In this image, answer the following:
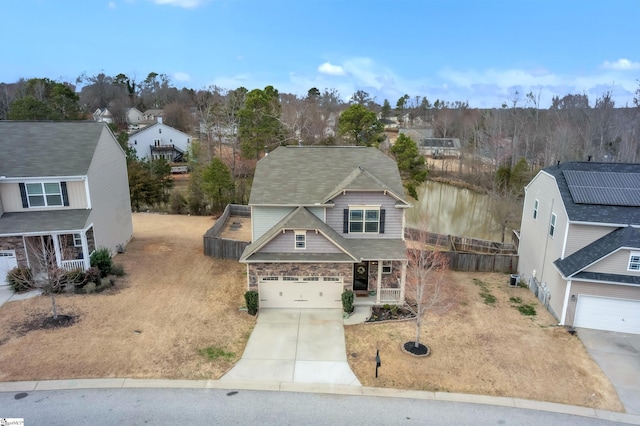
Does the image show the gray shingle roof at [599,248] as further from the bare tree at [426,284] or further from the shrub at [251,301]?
the shrub at [251,301]

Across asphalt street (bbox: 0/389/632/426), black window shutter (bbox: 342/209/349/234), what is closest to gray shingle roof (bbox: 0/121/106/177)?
asphalt street (bbox: 0/389/632/426)

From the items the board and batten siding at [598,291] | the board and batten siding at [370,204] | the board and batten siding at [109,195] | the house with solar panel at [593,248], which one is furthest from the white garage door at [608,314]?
the board and batten siding at [109,195]

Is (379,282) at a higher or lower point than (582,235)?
lower

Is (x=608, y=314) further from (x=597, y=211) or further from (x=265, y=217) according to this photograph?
(x=265, y=217)

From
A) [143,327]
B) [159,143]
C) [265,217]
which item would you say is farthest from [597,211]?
[159,143]

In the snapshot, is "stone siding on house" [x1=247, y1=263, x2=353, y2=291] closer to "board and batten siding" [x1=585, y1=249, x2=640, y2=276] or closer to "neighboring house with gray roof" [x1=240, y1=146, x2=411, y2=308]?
"neighboring house with gray roof" [x1=240, y1=146, x2=411, y2=308]
